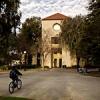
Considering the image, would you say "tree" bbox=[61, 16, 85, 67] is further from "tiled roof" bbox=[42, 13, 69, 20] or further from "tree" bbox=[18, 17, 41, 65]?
"tree" bbox=[18, 17, 41, 65]

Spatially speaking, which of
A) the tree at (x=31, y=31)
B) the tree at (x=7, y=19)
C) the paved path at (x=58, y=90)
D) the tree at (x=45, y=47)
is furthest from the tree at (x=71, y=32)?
the tree at (x=7, y=19)

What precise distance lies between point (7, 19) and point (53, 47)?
88571 millimetres

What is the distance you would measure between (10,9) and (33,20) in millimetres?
102081

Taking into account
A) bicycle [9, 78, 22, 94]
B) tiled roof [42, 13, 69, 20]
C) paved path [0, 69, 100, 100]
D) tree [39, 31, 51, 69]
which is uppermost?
tiled roof [42, 13, 69, 20]

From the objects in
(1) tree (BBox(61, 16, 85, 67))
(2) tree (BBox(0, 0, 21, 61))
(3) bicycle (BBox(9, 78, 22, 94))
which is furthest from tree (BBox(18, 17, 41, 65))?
(2) tree (BBox(0, 0, 21, 61))

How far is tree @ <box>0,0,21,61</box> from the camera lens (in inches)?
792

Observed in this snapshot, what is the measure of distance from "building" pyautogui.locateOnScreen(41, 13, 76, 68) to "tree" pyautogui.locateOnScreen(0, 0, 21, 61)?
276ft

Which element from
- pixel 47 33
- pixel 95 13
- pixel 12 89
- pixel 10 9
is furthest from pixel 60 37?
pixel 10 9

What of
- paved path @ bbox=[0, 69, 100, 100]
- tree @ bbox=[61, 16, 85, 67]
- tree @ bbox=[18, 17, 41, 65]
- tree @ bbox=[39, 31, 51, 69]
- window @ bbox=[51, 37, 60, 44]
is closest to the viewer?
paved path @ bbox=[0, 69, 100, 100]

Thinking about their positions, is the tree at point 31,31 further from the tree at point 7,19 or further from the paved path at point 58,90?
the tree at point 7,19

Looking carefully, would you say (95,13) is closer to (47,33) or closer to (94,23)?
(94,23)

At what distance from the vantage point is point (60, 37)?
105750 mm

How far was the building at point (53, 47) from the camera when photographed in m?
107

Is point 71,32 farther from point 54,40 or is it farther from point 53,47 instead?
point 53,47
